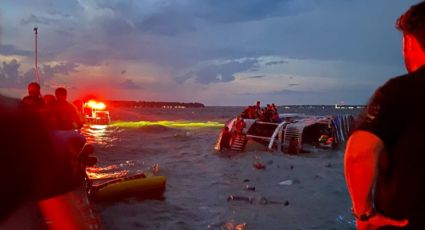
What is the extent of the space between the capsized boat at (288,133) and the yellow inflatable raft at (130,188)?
519 inches

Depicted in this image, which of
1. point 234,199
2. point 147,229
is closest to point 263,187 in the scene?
point 234,199

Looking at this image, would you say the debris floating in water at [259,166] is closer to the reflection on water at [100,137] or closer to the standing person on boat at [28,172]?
the reflection on water at [100,137]

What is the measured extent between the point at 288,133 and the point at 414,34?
22572 mm

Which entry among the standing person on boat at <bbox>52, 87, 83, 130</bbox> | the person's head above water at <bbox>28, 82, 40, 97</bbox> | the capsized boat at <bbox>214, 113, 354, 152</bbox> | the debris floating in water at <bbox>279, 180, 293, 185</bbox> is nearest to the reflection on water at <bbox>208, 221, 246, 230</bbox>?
the standing person on boat at <bbox>52, 87, 83, 130</bbox>

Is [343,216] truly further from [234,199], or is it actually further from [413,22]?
[413,22]

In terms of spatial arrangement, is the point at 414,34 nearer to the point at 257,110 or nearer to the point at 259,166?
the point at 259,166

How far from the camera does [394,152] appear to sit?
2098 mm

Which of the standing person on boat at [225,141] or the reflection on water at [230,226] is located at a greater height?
the standing person on boat at [225,141]

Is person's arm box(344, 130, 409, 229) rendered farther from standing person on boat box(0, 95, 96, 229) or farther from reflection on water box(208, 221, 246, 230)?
reflection on water box(208, 221, 246, 230)

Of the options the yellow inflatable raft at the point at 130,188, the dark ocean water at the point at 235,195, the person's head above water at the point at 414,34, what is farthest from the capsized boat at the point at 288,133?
the person's head above water at the point at 414,34

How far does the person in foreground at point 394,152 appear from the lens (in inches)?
80.7

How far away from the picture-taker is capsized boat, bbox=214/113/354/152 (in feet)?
79.2

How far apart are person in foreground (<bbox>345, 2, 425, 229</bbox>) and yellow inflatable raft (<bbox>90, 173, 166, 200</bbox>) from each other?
8979 mm

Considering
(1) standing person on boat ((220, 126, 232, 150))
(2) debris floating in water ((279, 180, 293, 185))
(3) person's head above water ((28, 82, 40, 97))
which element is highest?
(3) person's head above water ((28, 82, 40, 97))
